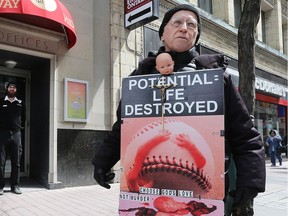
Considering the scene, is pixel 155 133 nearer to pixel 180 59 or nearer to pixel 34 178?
pixel 180 59

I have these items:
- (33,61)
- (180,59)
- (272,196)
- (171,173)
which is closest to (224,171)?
(171,173)

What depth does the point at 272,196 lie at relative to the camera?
22.2 ft

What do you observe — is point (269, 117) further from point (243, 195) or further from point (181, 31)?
point (243, 195)

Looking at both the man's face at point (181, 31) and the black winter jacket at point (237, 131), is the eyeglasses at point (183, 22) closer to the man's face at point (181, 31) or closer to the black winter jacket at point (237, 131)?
the man's face at point (181, 31)

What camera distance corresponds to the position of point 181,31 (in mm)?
2107

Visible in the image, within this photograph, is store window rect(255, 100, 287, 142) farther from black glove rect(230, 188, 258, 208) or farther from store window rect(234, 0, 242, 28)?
black glove rect(230, 188, 258, 208)

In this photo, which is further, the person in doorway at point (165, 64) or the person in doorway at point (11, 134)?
the person in doorway at point (11, 134)

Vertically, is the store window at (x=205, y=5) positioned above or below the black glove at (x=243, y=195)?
above

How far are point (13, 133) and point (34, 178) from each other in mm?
1792

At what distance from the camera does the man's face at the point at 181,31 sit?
2109 millimetres

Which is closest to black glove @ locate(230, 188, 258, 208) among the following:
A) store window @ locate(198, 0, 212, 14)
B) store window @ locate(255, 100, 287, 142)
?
store window @ locate(198, 0, 212, 14)

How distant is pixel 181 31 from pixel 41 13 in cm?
458

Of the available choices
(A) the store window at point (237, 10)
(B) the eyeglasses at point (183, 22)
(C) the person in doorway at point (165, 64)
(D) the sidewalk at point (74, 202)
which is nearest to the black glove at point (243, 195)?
(C) the person in doorway at point (165, 64)

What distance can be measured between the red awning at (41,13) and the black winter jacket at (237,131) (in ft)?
14.3
